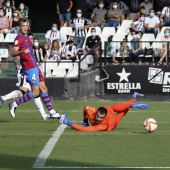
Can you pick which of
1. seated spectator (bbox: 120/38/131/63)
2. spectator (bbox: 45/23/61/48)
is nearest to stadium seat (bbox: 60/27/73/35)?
spectator (bbox: 45/23/61/48)

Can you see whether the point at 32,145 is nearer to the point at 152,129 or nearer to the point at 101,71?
the point at 152,129

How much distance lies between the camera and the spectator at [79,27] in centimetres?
2714

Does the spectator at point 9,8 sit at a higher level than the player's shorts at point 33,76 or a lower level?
higher

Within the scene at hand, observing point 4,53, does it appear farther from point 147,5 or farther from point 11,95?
point 11,95

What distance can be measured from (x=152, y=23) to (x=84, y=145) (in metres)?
16.1

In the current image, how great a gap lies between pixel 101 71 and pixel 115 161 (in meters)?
14.4

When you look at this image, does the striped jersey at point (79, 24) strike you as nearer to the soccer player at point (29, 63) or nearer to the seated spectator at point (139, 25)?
the seated spectator at point (139, 25)

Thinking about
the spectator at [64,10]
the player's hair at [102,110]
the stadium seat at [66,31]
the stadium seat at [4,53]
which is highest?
the spectator at [64,10]

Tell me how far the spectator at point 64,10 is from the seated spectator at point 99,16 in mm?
935

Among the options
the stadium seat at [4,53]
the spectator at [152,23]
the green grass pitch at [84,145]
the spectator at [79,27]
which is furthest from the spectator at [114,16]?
the green grass pitch at [84,145]

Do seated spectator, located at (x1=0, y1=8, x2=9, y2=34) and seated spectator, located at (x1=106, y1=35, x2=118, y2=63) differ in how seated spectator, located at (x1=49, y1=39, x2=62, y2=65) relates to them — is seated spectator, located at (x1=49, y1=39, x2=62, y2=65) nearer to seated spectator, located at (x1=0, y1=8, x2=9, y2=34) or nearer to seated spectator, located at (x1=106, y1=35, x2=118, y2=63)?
seated spectator, located at (x1=106, y1=35, x2=118, y2=63)

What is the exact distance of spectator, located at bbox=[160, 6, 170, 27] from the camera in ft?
90.6

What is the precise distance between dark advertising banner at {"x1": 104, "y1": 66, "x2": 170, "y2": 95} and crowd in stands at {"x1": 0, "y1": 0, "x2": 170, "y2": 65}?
370mm

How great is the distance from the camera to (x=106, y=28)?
2770cm
